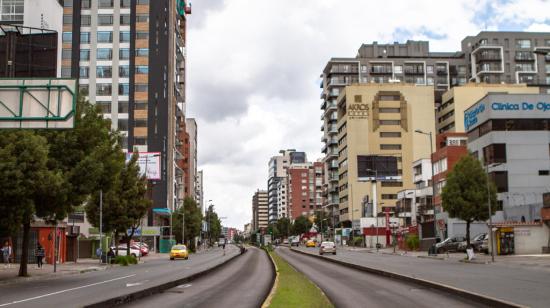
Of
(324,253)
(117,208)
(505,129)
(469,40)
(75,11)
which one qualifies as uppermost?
(469,40)

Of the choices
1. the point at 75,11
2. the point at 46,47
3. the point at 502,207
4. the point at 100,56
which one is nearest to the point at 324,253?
the point at 502,207

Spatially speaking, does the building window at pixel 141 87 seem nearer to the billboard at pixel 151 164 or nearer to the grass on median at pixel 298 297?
the billboard at pixel 151 164

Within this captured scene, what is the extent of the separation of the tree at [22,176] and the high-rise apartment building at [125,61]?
3077 inches

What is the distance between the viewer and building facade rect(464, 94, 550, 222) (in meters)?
71.2

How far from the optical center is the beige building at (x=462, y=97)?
130m

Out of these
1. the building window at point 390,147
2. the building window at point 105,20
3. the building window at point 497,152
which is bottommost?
the building window at point 497,152

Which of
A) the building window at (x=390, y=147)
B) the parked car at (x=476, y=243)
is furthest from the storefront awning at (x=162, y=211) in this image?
the parked car at (x=476, y=243)

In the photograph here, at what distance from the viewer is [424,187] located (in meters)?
102

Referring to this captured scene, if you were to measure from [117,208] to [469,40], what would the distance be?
436 feet

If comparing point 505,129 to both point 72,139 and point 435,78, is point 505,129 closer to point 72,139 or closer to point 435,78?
point 72,139

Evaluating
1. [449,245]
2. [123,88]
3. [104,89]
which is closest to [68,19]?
[104,89]

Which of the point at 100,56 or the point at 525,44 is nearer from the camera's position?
the point at 100,56

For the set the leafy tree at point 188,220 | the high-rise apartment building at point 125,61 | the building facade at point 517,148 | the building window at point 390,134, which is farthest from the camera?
the building window at point 390,134

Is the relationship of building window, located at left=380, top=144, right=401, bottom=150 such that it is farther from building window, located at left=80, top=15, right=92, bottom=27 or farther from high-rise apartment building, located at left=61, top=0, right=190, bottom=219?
building window, located at left=80, top=15, right=92, bottom=27
